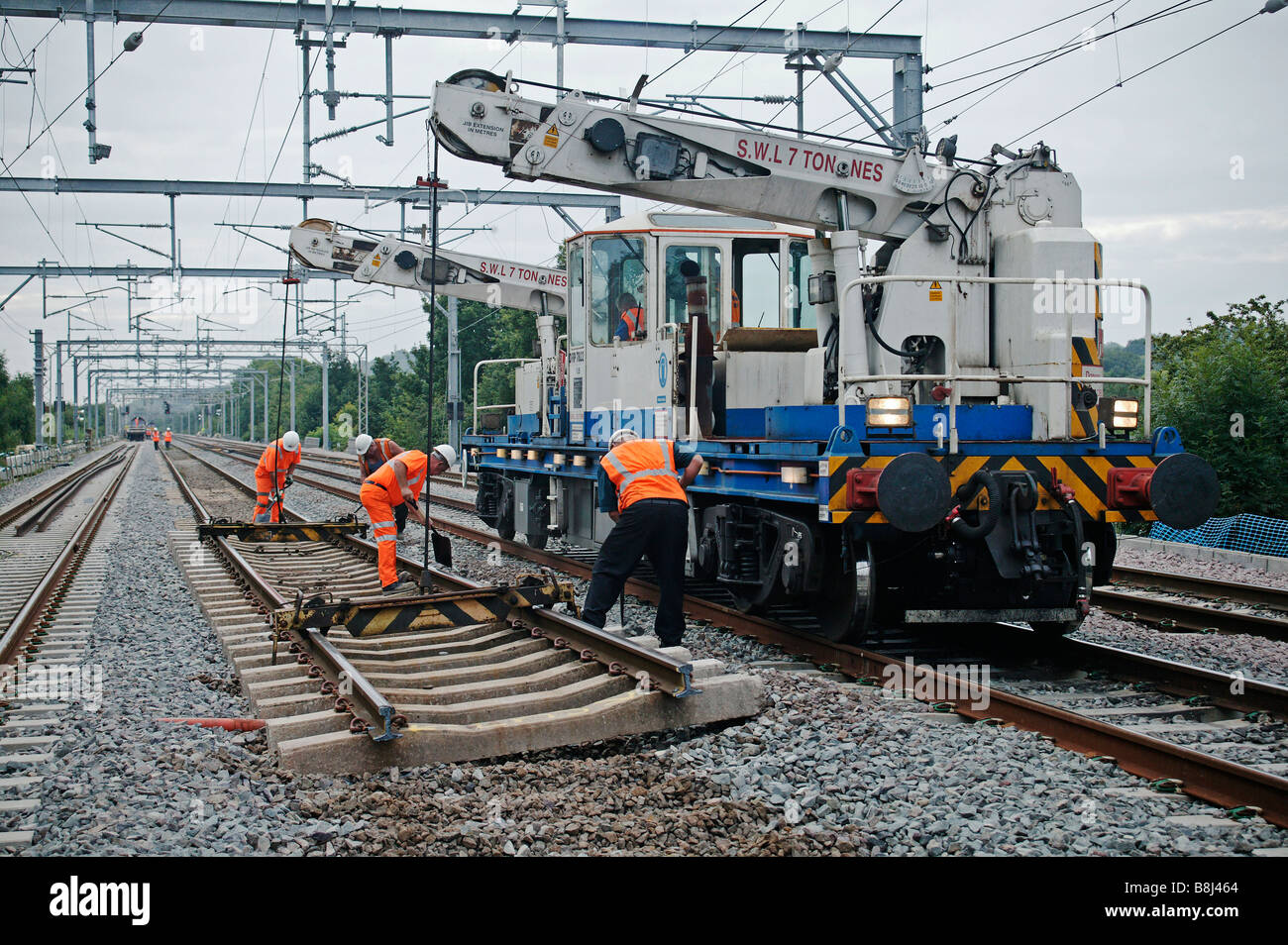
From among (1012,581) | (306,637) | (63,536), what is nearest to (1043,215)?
(1012,581)

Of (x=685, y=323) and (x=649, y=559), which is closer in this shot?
(x=649, y=559)

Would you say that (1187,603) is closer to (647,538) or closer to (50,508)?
(647,538)

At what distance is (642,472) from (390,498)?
2876 millimetres

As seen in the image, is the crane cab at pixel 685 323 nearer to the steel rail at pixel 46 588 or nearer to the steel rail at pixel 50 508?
the steel rail at pixel 46 588

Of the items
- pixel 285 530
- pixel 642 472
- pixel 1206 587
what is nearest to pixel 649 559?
pixel 642 472

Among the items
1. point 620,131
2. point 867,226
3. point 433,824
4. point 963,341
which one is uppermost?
point 620,131

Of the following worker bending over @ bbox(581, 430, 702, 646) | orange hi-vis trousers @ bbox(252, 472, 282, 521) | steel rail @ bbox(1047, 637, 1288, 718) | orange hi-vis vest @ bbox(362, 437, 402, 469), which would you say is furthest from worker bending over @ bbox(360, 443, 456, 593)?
orange hi-vis trousers @ bbox(252, 472, 282, 521)

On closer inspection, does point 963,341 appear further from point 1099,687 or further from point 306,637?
point 306,637

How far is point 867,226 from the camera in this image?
26.3ft

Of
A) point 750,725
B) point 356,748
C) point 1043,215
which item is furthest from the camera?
point 1043,215

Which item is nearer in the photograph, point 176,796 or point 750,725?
point 176,796

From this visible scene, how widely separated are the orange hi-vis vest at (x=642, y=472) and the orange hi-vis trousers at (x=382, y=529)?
7.73ft

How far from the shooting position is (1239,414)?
14.2m
